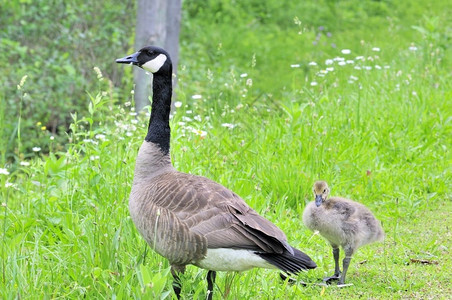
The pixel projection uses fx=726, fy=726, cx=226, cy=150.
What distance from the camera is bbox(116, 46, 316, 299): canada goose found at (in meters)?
4.35

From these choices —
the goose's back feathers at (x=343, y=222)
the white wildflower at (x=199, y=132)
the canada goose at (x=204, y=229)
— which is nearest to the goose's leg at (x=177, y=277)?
the canada goose at (x=204, y=229)

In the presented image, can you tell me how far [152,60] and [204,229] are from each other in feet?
4.62

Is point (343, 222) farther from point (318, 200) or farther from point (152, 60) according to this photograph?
point (152, 60)

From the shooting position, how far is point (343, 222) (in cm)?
540

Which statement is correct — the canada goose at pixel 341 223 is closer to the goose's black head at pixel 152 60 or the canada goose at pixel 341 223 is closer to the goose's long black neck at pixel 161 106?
the goose's long black neck at pixel 161 106

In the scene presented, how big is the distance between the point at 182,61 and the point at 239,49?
1.90 meters

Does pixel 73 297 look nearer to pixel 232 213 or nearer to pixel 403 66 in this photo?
pixel 232 213

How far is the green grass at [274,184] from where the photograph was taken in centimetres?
483

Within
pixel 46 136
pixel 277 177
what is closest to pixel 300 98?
pixel 277 177

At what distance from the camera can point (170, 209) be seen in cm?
457

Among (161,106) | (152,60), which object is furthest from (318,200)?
(152,60)

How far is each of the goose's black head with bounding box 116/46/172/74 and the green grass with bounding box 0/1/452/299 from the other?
565mm

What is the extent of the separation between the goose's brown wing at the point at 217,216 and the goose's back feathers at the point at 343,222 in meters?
0.95

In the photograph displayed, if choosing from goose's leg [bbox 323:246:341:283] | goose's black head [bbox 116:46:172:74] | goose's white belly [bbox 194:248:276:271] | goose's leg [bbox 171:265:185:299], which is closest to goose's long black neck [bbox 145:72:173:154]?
goose's black head [bbox 116:46:172:74]
